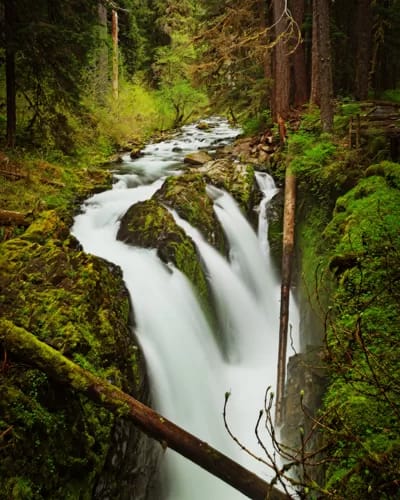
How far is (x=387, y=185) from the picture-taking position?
6199mm

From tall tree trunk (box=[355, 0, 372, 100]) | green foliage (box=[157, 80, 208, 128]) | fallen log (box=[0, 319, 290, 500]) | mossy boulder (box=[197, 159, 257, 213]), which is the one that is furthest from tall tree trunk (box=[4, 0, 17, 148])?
green foliage (box=[157, 80, 208, 128])

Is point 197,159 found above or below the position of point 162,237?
above

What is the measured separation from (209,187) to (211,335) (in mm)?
4669

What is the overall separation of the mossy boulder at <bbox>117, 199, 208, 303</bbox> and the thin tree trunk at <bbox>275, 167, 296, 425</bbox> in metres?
1.53

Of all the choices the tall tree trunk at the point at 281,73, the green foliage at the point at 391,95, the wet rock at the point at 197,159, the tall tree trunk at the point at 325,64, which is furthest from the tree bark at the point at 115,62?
the green foliage at the point at 391,95

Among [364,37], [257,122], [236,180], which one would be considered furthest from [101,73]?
[236,180]

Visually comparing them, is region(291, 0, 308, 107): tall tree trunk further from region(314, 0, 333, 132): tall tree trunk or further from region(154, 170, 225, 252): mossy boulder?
region(154, 170, 225, 252): mossy boulder

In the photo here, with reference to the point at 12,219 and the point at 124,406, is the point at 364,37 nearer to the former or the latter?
the point at 12,219

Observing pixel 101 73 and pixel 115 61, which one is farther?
pixel 115 61

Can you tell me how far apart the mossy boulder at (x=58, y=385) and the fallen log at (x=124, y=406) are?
0.37 ft

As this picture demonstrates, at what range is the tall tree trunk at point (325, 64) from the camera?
9.00 metres

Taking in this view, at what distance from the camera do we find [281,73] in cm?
1234

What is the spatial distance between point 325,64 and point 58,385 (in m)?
9.12

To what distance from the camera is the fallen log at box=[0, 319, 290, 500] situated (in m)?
2.87
